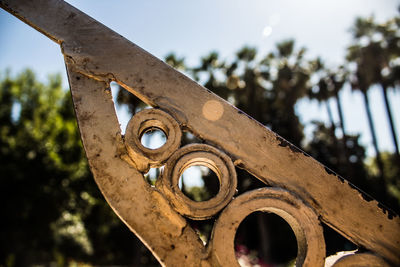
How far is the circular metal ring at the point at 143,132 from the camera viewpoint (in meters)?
1.61

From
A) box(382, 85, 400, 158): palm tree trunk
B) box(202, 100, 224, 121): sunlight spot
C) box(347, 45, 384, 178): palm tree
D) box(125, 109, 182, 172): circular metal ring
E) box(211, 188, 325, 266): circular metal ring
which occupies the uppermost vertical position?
box(347, 45, 384, 178): palm tree

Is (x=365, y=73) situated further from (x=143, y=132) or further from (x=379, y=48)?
(x=143, y=132)

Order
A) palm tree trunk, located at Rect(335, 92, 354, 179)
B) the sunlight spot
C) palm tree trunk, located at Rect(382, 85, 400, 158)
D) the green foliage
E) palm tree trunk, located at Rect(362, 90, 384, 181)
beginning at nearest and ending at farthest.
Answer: the sunlight spot → the green foliage → palm tree trunk, located at Rect(382, 85, 400, 158) → palm tree trunk, located at Rect(335, 92, 354, 179) → palm tree trunk, located at Rect(362, 90, 384, 181)

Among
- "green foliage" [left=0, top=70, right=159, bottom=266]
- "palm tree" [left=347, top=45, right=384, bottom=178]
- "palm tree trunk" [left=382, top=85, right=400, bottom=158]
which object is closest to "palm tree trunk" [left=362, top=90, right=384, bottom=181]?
"palm tree" [left=347, top=45, right=384, bottom=178]

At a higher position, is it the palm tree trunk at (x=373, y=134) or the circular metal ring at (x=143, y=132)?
the palm tree trunk at (x=373, y=134)

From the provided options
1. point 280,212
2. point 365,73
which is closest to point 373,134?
point 365,73

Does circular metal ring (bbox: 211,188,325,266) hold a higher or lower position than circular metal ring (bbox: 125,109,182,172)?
lower

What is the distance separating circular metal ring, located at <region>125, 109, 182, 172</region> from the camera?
1614 millimetres

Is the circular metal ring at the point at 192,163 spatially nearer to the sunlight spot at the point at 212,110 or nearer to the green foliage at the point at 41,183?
the sunlight spot at the point at 212,110

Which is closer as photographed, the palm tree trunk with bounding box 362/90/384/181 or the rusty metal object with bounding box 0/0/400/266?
the rusty metal object with bounding box 0/0/400/266

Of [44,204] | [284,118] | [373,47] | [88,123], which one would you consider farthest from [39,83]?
[373,47]

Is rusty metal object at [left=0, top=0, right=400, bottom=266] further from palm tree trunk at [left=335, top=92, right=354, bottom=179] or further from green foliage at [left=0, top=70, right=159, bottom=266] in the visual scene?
palm tree trunk at [left=335, top=92, right=354, bottom=179]

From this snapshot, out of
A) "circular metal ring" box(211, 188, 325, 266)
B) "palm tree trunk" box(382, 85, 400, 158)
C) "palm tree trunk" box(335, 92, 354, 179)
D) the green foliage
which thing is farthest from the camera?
"palm tree trunk" box(335, 92, 354, 179)

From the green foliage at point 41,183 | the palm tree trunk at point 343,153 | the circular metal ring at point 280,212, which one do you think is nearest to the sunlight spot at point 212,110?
the circular metal ring at point 280,212
